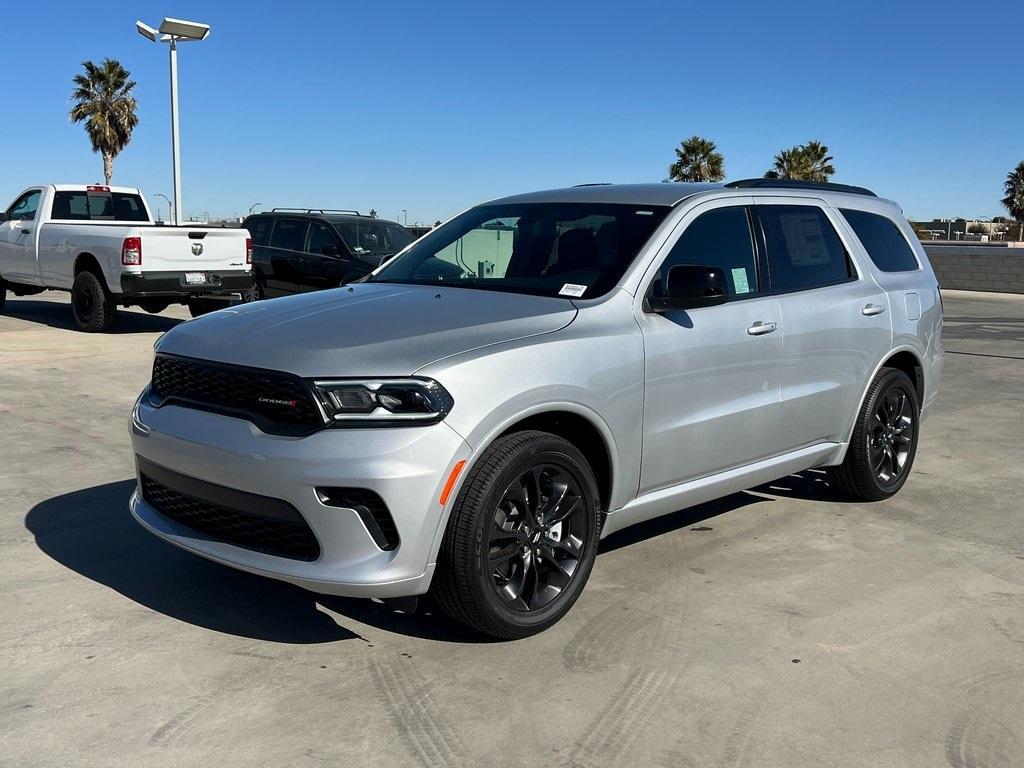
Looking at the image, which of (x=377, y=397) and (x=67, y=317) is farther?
(x=67, y=317)

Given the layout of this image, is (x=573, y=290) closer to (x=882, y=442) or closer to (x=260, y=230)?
(x=882, y=442)

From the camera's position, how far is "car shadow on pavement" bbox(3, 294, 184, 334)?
14.6 metres

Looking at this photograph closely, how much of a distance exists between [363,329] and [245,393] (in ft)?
1.63

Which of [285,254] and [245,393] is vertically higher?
[285,254]

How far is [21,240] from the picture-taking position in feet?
49.6

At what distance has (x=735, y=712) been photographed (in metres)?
3.45

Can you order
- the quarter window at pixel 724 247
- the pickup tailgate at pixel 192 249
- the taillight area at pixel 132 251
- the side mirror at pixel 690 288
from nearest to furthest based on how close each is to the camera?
the side mirror at pixel 690 288 → the quarter window at pixel 724 247 → the taillight area at pixel 132 251 → the pickup tailgate at pixel 192 249

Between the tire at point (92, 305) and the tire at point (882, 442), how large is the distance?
1040cm

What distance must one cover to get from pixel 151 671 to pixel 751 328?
3004 millimetres

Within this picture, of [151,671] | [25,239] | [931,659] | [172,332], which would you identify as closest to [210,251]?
[25,239]

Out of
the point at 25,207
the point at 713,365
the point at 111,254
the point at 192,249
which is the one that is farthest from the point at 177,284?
the point at 713,365

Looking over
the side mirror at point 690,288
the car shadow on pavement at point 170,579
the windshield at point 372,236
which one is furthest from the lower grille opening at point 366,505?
the windshield at point 372,236

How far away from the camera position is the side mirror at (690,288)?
437 cm

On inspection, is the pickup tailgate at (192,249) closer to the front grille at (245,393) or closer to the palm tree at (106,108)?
the front grille at (245,393)
